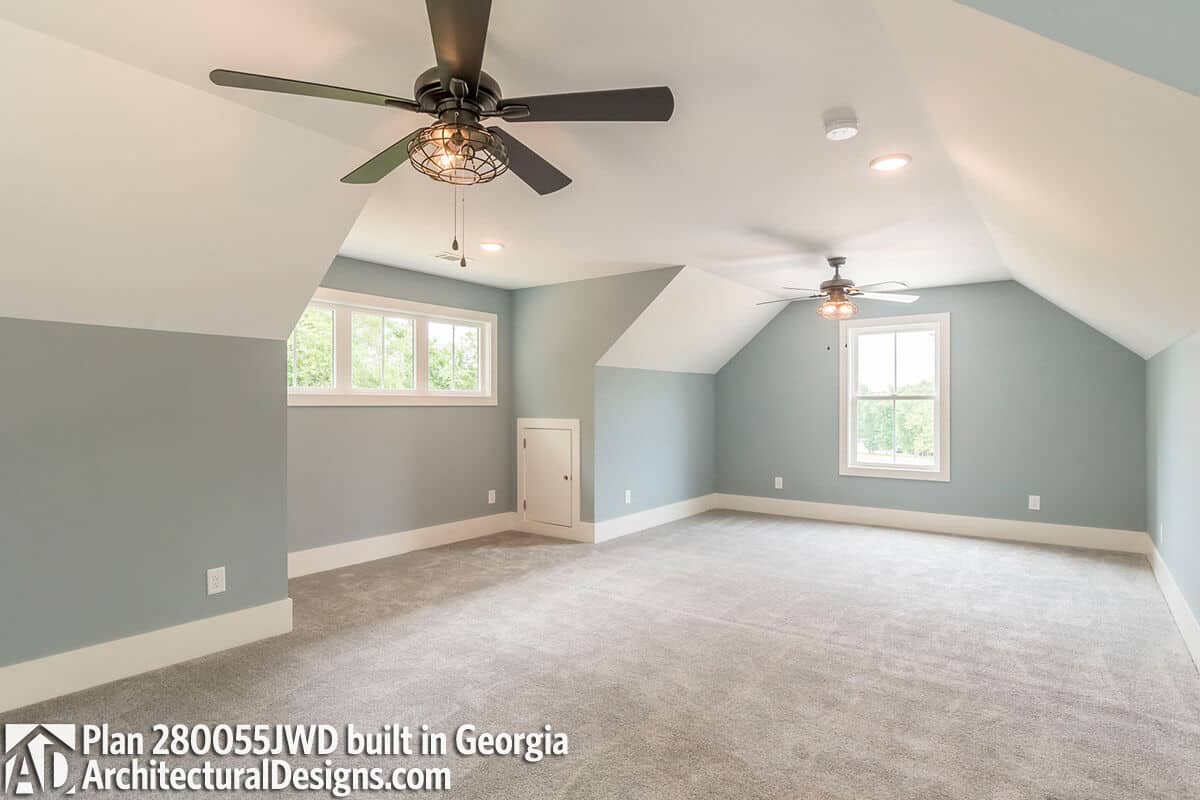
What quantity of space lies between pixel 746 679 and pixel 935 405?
4424mm

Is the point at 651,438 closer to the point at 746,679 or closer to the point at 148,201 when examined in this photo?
the point at 746,679

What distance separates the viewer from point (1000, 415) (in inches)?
229

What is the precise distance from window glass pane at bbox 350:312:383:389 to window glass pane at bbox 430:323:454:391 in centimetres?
54

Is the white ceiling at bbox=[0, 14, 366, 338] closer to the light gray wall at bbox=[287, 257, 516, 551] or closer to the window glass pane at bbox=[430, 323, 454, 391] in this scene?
the light gray wall at bbox=[287, 257, 516, 551]

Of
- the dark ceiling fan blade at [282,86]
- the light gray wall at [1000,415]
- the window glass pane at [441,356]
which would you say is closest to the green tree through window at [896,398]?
the light gray wall at [1000,415]

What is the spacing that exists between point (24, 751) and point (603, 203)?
11.2 ft

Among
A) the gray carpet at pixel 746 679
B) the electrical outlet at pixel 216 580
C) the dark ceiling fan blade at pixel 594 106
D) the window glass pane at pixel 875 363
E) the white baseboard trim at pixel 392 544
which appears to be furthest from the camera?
the window glass pane at pixel 875 363

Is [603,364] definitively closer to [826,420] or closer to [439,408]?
[439,408]

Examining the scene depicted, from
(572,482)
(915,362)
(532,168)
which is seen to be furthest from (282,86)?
(915,362)

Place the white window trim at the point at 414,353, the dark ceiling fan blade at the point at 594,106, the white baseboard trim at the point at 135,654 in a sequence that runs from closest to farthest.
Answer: the dark ceiling fan blade at the point at 594,106 < the white baseboard trim at the point at 135,654 < the white window trim at the point at 414,353

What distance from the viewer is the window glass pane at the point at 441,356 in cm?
559

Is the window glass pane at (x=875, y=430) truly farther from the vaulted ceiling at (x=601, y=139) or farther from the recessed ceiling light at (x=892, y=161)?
the recessed ceiling light at (x=892, y=161)

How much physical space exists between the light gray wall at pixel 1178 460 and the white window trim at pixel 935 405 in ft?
5.03

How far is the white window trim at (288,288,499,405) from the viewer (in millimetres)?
4756
